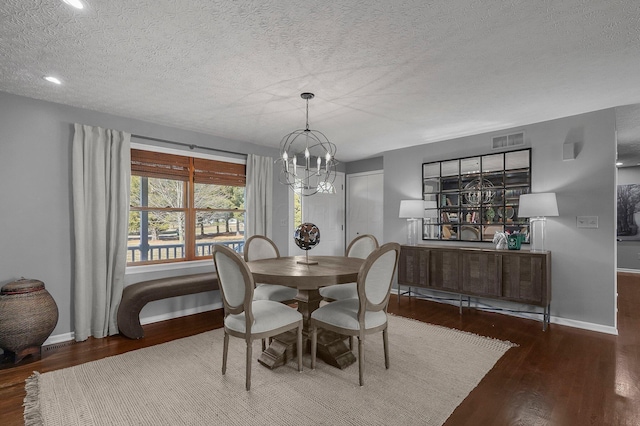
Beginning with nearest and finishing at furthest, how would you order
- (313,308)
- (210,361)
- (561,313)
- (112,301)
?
(210,361)
(313,308)
(112,301)
(561,313)

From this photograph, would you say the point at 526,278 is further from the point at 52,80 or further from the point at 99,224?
the point at 52,80

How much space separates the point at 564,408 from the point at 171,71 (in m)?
3.67

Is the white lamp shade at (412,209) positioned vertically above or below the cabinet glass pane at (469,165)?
below

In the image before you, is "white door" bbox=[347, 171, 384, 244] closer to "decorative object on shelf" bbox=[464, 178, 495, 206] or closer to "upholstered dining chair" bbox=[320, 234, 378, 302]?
"decorative object on shelf" bbox=[464, 178, 495, 206]

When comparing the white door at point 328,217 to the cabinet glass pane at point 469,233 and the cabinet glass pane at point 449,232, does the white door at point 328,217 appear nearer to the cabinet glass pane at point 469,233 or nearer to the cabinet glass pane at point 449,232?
the cabinet glass pane at point 449,232

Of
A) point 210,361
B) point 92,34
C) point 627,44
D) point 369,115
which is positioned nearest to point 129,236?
Answer: point 210,361

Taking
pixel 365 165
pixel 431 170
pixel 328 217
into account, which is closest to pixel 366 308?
pixel 431 170

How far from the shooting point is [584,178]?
11.7 ft

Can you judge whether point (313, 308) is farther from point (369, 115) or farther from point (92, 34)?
point (92, 34)

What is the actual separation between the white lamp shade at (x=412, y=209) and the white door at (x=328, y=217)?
1768 millimetres

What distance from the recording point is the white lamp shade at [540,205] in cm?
350

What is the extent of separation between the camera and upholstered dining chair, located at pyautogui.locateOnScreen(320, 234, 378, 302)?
10.4 ft

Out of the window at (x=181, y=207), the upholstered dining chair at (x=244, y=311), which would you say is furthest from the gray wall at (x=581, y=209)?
the window at (x=181, y=207)

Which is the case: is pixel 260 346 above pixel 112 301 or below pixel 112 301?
below
